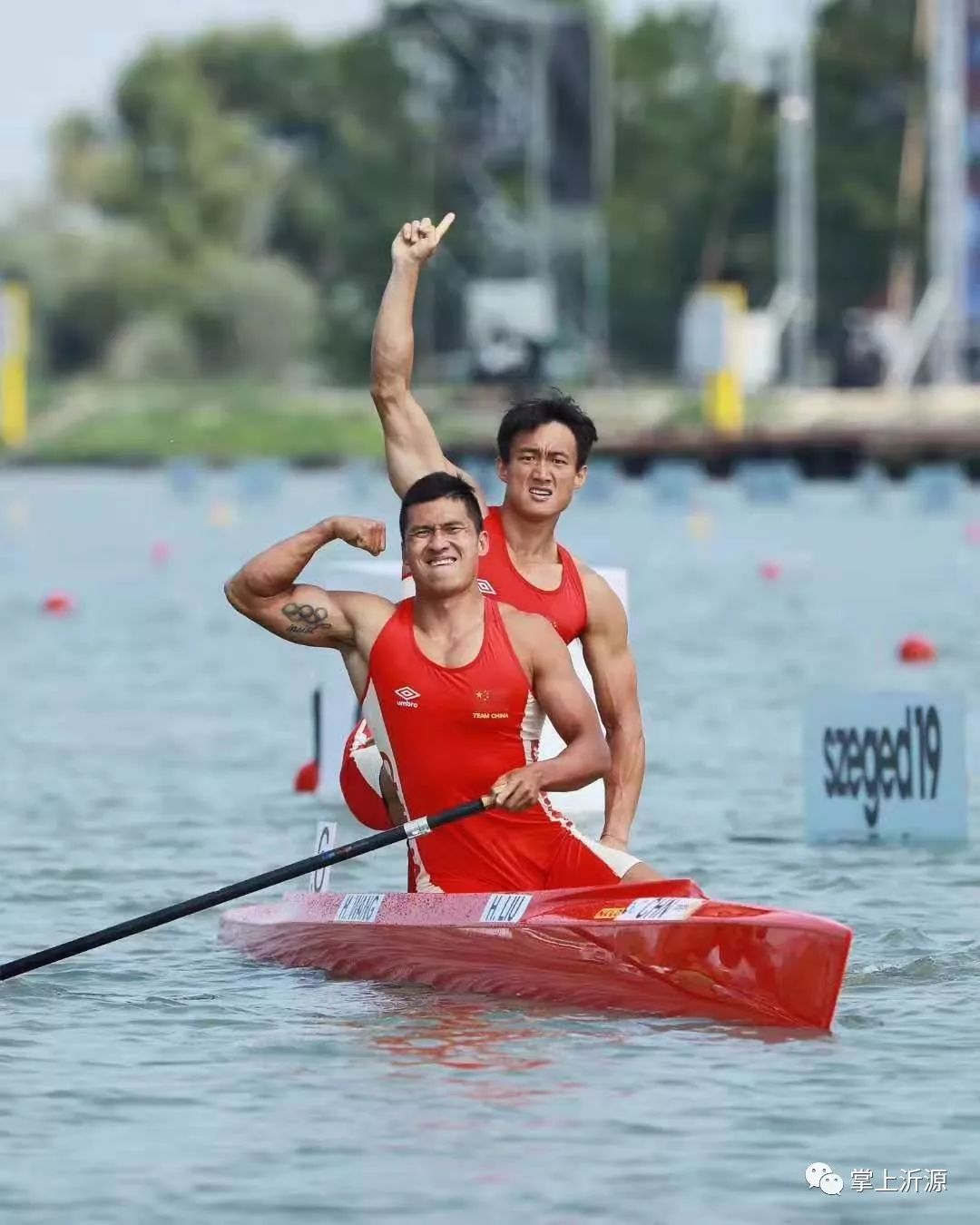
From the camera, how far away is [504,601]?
34.3 feet

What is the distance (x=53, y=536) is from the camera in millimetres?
44844

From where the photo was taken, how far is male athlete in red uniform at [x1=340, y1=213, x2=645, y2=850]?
412 inches

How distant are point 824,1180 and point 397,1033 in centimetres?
206

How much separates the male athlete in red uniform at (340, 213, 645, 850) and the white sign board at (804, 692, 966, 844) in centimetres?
306

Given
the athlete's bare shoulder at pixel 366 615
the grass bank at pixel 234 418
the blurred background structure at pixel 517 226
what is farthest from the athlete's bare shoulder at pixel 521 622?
the grass bank at pixel 234 418

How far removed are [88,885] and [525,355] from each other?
56.2m

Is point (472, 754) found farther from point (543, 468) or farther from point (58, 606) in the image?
point (58, 606)

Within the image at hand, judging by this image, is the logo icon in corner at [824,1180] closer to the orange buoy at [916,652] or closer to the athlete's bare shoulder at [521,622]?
the athlete's bare shoulder at [521,622]

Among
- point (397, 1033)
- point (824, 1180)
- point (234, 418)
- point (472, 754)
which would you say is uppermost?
point (234, 418)

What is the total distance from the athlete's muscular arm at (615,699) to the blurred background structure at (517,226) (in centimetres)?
4652

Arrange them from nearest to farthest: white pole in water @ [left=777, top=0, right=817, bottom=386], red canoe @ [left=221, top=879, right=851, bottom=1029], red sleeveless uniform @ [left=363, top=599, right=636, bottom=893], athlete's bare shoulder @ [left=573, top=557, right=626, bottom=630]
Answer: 1. red canoe @ [left=221, top=879, right=851, bottom=1029]
2. red sleeveless uniform @ [left=363, top=599, right=636, bottom=893]
3. athlete's bare shoulder @ [left=573, top=557, right=626, bottom=630]
4. white pole in water @ [left=777, top=0, right=817, bottom=386]

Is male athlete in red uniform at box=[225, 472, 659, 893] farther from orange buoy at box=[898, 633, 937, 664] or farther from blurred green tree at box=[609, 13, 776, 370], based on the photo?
blurred green tree at box=[609, 13, 776, 370]

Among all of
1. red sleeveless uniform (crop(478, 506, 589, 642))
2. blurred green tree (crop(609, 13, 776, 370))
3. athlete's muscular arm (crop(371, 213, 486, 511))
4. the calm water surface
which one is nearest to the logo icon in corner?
the calm water surface

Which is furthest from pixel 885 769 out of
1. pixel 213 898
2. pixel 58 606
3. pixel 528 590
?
pixel 58 606
